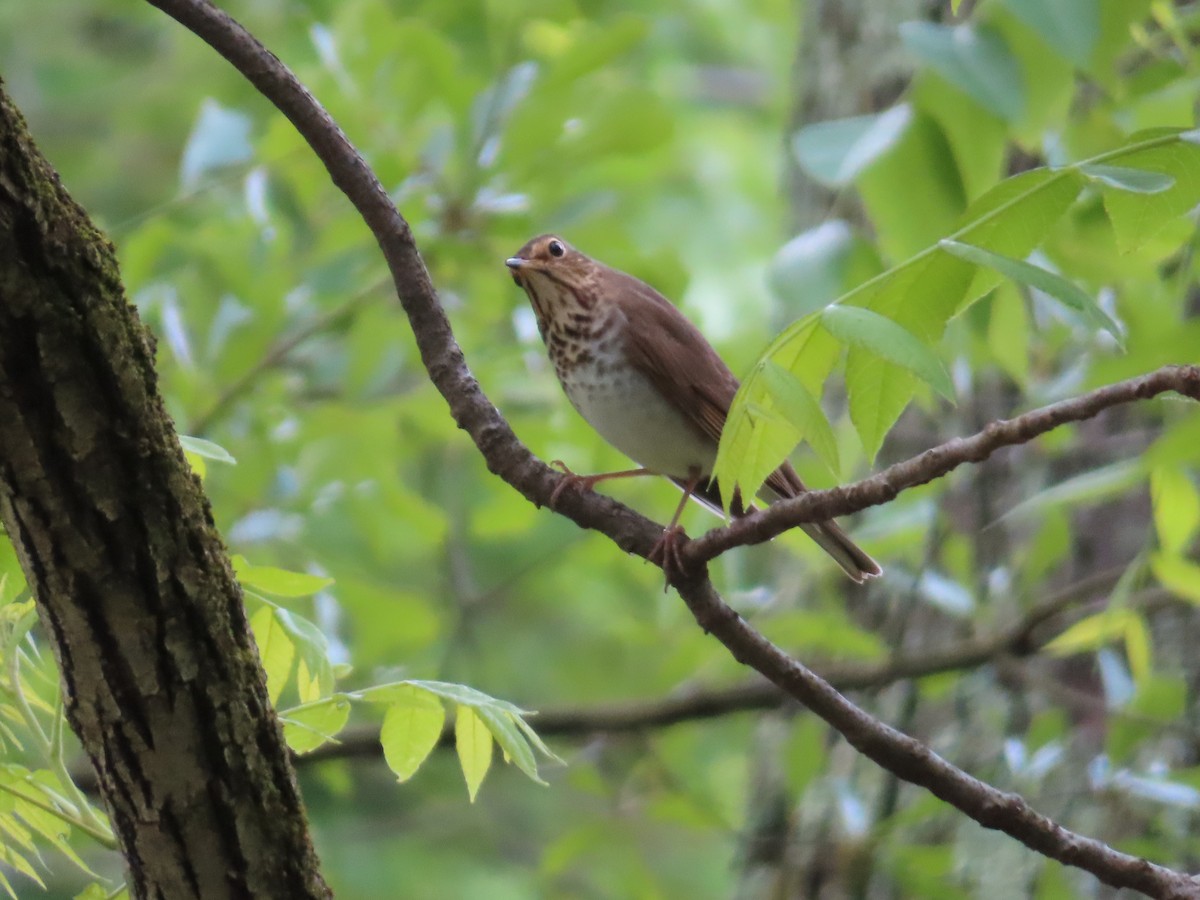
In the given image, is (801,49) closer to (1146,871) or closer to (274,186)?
(274,186)

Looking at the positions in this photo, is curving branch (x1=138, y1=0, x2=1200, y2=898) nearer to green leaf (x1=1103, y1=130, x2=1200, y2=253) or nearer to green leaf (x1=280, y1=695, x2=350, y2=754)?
green leaf (x1=280, y1=695, x2=350, y2=754)

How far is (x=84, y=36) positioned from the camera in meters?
7.85

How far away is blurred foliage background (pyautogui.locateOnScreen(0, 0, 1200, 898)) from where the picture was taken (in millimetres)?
2785

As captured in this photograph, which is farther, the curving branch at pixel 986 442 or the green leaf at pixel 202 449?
the green leaf at pixel 202 449

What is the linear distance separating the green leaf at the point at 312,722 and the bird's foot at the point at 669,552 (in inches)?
21.5

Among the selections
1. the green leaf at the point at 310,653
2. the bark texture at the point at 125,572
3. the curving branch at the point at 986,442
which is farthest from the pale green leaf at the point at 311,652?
the curving branch at the point at 986,442

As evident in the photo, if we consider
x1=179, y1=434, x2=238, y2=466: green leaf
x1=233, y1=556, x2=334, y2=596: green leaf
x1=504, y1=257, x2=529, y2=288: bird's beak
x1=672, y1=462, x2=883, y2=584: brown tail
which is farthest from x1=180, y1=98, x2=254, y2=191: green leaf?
x1=233, y1=556, x2=334, y2=596: green leaf

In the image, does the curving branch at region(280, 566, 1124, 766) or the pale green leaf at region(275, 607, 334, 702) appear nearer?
the pale green leaf at region(275, 607, 334, 702)

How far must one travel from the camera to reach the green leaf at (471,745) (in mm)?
1860

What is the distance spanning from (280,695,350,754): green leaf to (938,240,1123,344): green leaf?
39.9 inches

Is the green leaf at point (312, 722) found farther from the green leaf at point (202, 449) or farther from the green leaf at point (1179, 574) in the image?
the green leaf at point (1179, 574)

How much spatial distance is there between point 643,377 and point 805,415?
2.06 meters

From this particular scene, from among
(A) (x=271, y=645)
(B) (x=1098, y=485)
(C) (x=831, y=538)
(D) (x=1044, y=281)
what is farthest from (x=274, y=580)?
(C) (x=831, y=538)

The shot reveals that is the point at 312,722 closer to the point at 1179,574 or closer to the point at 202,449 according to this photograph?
the point at 202,449
